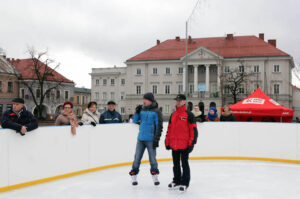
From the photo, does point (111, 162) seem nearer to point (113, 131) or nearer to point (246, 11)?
point (113, 131)

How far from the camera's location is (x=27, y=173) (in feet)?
20.4

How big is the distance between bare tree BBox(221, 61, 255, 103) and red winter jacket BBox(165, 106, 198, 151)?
1615 inches

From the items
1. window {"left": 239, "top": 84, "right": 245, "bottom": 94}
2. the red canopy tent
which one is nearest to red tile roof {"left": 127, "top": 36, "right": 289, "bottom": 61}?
window {"left": 239, "top": 84, "right": 245, "bottom": 94}

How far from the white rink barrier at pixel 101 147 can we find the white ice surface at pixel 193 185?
0.29 meters

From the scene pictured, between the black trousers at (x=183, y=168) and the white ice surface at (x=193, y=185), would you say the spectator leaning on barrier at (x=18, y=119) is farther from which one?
the black trousers at (x=183, y=168)

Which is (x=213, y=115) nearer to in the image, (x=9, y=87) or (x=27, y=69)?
(x=9, y=87)

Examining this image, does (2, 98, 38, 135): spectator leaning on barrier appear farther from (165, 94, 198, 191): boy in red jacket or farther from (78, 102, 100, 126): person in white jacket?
(165, 94, 198, 191): boy in red jacket

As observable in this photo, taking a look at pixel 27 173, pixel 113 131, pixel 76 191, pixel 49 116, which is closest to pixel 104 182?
pixel 76 191

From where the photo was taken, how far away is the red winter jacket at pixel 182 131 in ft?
18.3

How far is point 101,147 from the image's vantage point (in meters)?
8.16

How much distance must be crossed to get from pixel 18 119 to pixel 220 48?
53332mm

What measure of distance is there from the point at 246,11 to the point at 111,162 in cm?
528

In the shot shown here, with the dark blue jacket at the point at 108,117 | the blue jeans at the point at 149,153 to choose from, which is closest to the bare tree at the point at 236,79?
the dark blue jacket at the point at 108,117

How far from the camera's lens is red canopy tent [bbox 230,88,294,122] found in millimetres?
13067
